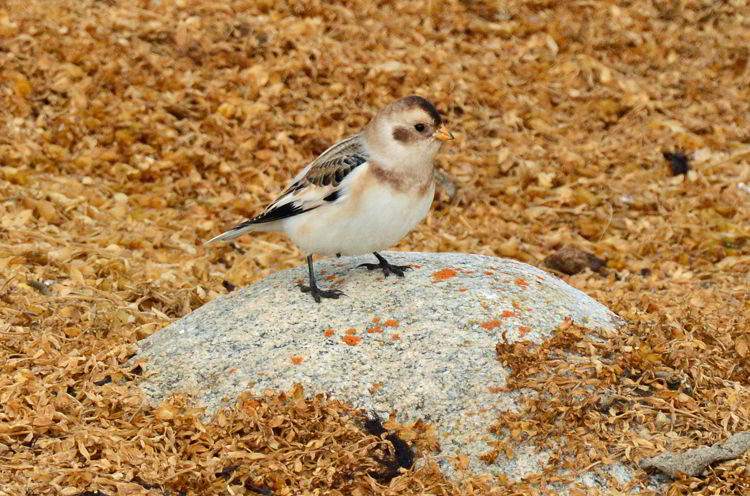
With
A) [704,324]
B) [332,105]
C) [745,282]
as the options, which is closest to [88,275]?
[332,105]

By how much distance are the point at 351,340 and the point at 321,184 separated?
930mm

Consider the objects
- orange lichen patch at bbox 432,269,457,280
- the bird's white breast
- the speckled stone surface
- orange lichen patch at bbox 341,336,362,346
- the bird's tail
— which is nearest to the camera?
the speckled stone surface

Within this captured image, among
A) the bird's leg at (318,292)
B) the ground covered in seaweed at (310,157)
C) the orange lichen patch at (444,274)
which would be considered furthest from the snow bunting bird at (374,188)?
the ground covered in seaweed at (310,157)

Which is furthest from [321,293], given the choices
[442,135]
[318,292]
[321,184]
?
[442,135]

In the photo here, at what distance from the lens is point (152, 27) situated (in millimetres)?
9414

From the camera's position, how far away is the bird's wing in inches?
213

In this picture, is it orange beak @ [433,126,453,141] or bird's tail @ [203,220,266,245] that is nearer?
orange beak @ [433,126,453,141]

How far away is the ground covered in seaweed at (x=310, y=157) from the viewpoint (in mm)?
4461

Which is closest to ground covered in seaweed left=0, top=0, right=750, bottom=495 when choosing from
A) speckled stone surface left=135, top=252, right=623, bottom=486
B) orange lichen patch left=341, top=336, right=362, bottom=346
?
speckled stone surface left=135, top=252, right=623, bottom=486

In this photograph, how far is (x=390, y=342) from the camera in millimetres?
4980

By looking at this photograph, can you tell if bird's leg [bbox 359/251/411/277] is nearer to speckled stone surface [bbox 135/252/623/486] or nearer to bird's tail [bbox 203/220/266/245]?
speckled stone surface [bbox 135/252/623/486]

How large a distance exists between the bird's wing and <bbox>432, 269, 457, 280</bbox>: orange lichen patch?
26.1 inches

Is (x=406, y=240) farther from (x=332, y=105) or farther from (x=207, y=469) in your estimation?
(x=207, y=469)

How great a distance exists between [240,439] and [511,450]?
3.72ft
